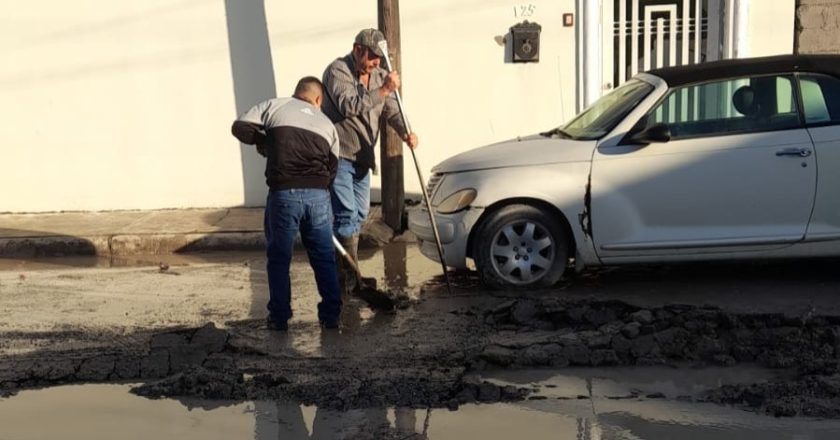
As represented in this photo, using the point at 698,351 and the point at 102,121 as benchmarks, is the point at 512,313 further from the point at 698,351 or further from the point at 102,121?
the point at 102,121

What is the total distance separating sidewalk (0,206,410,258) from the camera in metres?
9.82

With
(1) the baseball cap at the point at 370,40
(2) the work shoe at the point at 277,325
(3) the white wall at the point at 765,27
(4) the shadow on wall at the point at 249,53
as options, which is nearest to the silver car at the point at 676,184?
(1) the baseball cap at the point at 370,40

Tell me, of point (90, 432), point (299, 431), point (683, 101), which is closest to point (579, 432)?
point (299, 431)

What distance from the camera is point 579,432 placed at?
4.83 m

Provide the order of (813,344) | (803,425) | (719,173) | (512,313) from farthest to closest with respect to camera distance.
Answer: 1. (719,173)
2. (512,313)
3. (813,344)
4. (803,425)

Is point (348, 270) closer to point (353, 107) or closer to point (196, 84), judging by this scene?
point (353, 107)

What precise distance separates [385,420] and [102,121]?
24.3ft

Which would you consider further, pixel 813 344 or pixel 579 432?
pixel 813 344

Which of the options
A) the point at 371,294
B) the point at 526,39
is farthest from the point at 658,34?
the point at 371,294

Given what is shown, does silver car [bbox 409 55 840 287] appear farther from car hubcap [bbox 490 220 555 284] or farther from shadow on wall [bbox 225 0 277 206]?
shadow on wall [bbox 225 0 277 206]

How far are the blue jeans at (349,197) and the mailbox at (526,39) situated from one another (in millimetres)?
3819

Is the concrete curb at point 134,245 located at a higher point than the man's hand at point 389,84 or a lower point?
lower

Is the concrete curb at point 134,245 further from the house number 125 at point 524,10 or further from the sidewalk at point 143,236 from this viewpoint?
the house number 125 at point 524,10

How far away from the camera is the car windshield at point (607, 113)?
24.6 feet
